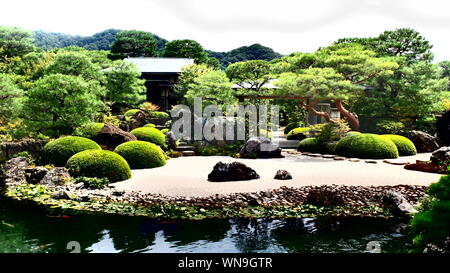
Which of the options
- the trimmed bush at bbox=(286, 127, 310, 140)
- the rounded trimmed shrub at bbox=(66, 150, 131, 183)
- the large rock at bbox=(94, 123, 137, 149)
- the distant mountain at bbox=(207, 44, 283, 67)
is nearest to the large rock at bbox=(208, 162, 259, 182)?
the rounded trimmed shrub at bbox=(66, 150, 131, 183)

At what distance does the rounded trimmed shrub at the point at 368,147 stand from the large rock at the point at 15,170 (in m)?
13.7

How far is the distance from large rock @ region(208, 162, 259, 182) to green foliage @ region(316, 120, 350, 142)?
30.0 ft

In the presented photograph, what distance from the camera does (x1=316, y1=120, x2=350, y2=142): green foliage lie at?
2069cm

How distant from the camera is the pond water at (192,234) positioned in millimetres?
6594

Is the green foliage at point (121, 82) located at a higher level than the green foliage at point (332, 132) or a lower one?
higher

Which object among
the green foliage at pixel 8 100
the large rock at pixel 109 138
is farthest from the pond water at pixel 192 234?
the large rock at pixel 109 138

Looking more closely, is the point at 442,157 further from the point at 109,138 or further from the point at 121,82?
the point at 121,82

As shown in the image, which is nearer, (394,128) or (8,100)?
(8,100)

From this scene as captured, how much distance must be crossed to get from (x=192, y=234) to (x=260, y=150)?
12179 millimetres

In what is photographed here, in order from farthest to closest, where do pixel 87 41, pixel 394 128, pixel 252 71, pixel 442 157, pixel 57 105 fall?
1. pixel 87 41
2. pixel 252 71
3. pixel 394 128
4. pixel 57 105
5. pixel 442 157

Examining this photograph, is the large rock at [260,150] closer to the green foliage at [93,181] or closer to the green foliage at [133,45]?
the green foliage at [93,181]

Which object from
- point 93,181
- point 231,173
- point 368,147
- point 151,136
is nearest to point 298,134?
point 368,147

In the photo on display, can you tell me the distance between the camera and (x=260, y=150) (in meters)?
19.2
